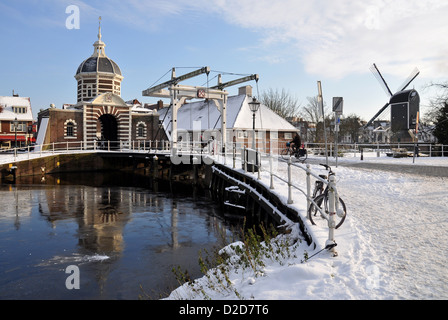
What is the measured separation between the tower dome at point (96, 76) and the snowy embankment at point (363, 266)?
3607cm

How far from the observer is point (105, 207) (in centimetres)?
1547

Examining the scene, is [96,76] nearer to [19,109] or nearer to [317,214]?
[19,109]

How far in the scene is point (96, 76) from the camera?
1550 inches

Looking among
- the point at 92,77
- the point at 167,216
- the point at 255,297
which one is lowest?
the point at 167,216

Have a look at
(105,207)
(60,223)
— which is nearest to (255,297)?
(60,223)

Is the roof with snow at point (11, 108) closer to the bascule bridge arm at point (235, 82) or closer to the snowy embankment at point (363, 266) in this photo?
the bascule bridge arm at point (235, 82)

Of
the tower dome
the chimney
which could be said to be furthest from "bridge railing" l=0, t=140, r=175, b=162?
the chimney

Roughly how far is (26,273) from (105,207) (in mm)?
7981

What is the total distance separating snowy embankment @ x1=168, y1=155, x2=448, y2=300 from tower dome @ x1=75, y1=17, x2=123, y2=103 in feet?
118

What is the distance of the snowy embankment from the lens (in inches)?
162

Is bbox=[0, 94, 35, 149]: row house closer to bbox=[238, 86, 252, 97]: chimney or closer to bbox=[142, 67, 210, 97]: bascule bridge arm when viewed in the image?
bbox=[238, 86, 252, 97]: chimney

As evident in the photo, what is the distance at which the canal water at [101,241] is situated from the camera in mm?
6973

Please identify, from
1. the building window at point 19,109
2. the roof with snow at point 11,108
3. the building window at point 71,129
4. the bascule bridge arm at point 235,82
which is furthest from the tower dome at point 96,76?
the bascule bridge arm at point 235,82
